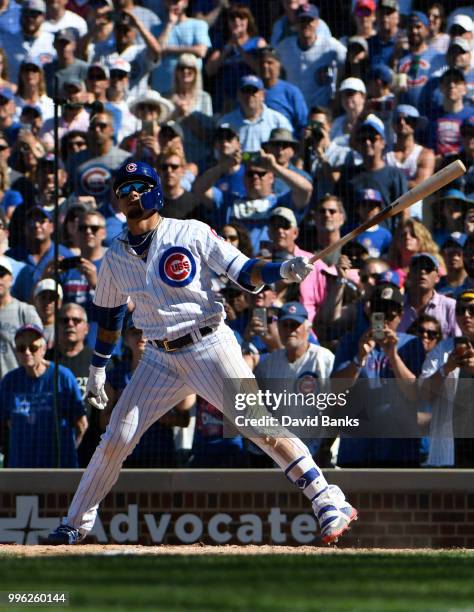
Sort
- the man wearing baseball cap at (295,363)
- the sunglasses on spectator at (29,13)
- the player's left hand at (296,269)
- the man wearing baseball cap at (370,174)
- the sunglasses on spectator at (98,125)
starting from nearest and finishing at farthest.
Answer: the player's left hand at (296,269) → the man wearing baseball cap at (295,363) → the man wearing baseball cap at (370,174) → the sunglasses on spectator at (98,125) → the sunglasses on spectator at (29,13)

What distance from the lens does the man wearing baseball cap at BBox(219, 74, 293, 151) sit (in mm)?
9766

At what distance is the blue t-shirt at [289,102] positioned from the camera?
9.94 meters

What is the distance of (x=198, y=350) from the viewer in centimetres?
644

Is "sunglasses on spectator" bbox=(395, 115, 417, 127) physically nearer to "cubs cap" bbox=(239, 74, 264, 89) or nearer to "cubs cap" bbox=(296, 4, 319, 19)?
"cubs cap" bbox=(239, 74, 264, 89)

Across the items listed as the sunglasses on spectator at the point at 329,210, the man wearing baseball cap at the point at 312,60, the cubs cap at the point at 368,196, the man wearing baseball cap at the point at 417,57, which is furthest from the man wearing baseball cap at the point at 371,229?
the man wearing baseball cap at the point at 312,60

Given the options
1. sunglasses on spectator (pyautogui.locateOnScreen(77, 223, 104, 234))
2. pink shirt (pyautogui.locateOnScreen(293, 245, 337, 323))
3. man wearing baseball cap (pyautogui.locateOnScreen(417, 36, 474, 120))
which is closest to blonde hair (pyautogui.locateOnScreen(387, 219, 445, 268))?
pink shirt (pyautogui.locateOnScreen(293, 245, 337, 323))

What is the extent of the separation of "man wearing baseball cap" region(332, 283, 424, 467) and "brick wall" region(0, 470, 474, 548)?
244mm

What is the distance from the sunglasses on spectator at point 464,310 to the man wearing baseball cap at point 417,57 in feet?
7.18

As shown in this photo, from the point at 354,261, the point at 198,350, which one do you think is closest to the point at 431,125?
the point at 354,261

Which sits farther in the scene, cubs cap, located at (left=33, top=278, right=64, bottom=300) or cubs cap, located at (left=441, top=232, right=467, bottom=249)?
cubs cap, located at (left=33, top=278, right=64, bottom=300)

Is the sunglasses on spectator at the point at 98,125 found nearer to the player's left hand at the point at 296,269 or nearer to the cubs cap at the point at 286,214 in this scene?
the cubs cap at the point at 286,214

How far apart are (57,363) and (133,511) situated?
1110 millimetres

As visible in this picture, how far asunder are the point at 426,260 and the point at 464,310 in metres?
0.54

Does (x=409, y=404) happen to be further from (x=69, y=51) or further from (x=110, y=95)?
(x=69, y=51)
